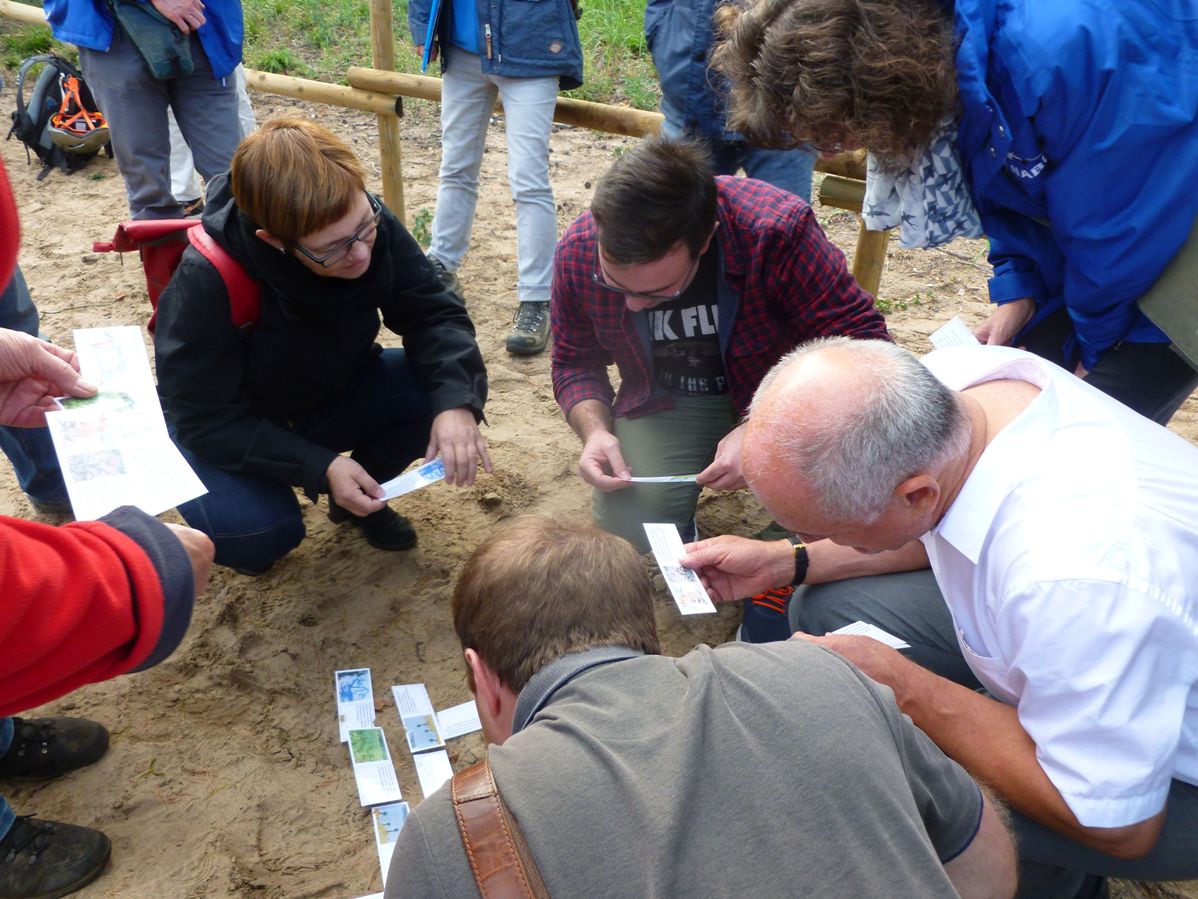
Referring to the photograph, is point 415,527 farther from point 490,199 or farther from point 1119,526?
point 490,199

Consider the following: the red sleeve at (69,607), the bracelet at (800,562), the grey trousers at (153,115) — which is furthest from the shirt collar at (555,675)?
the grey trousers at (153,115)

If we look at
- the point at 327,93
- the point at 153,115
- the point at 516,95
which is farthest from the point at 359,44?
the point at 516,95

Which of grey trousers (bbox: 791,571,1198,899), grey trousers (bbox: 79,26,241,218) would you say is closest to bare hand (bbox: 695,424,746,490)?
grey trousers (bbox: 791,571,1198,899)

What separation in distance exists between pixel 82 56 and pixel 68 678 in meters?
Answer: 3.75

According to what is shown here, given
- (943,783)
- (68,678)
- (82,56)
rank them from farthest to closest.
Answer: (82,56) < (68,678) < (943,783)

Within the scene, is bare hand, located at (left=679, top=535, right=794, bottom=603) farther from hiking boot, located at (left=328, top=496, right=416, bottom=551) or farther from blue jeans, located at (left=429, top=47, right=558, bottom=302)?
blue jeans, located at (left=429, top=47, right=558, bottom=302)

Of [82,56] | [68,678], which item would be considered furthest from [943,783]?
[82,56]

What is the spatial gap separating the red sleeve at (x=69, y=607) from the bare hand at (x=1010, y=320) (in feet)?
8.16

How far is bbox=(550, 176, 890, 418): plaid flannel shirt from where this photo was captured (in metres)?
2.95

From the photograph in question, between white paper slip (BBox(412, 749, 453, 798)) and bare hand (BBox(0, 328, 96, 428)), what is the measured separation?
138 centimetres

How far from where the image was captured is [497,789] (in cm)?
126

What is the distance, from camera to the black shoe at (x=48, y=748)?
2.58 m

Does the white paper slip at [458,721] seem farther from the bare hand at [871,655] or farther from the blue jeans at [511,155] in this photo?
the blue jeans at [511,155]

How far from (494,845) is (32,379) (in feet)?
6.51
